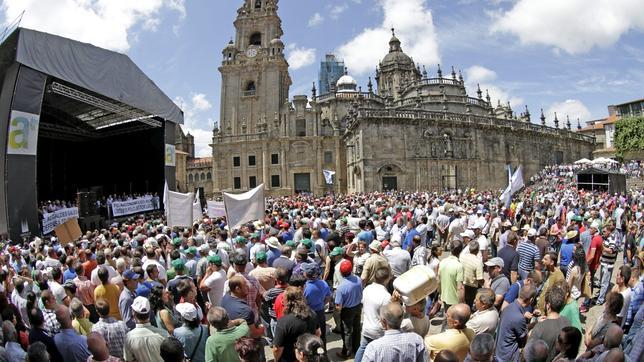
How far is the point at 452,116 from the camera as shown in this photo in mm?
42500

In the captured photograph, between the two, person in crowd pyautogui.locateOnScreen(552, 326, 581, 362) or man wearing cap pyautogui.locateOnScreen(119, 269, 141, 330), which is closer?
person in crowd pyautogui.locateOnScreen(552, 326, 581, 362)

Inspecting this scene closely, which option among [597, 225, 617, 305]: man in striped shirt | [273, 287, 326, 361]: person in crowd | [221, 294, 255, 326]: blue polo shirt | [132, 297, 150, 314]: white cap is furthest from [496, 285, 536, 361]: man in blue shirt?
[597, 225, 617, 305]: man in striped shirt

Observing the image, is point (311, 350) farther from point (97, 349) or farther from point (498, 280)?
point (498, 280)

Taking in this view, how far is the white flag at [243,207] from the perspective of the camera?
33.7 ft

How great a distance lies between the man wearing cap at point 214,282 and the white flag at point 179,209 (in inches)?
241

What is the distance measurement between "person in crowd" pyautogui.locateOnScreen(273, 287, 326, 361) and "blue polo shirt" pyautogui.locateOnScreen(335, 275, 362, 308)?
5.45ft

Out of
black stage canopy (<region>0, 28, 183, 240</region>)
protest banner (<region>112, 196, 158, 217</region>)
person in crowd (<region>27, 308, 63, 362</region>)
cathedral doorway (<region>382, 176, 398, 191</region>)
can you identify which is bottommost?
person in crowd (<region>27, 308, 63, 362</region>)

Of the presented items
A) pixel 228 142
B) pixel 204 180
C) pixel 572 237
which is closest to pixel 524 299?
pixel 572 237

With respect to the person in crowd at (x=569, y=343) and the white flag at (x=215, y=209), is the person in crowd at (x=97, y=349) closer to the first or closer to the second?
the person in crowd at (x=569, y=343)

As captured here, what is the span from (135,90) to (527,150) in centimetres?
3871

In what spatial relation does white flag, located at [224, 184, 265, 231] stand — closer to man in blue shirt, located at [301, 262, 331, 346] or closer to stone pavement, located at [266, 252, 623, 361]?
stone pavement, located at [266, 252, 623, 361]

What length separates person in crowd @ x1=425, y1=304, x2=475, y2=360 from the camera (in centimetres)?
443

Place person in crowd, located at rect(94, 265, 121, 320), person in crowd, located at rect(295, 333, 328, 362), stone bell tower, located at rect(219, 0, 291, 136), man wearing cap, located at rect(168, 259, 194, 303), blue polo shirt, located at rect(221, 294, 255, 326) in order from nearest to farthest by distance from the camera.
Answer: person in crowd, located at rect(295, 333, 328, 362) → blue polo shirt, located at rect(221, 294, 255, 326) → person in crowd, located at rect(94, 265, 121, 320) → man wearing cap, located at rect(168, 259, 194, 303) → stone bell tower, located at rect(219, 0, 291, 136)

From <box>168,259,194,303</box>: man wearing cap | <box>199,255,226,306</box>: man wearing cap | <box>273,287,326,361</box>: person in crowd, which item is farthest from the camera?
<box>199,255,226,306</box>: man wearing cap
